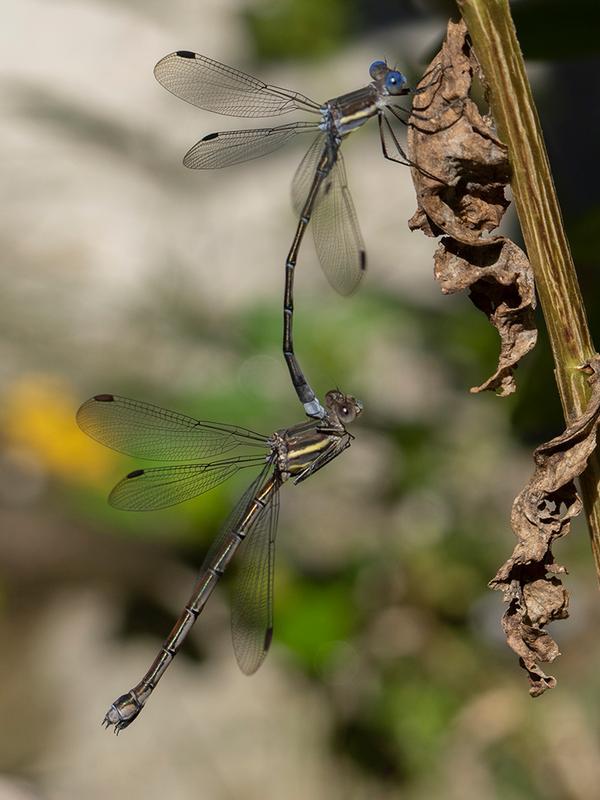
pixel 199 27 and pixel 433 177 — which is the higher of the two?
pixel 199 27

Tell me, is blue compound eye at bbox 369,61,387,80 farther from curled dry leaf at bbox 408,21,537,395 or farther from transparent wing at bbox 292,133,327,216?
curled dry leaf at bbox 408,21,537,395

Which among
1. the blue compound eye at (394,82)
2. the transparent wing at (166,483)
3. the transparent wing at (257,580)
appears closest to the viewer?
the blue compound eye at (394,82)

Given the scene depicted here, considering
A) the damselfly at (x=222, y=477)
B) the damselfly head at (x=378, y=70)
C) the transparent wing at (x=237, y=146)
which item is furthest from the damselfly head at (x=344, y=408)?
the damselfly head at (x=378, y=70)

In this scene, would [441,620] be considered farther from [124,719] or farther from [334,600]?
[124,719]

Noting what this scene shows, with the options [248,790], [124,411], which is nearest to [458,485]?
[248,790]

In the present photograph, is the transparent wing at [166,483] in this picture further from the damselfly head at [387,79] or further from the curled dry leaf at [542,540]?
the curled dry leaf at [542,540]

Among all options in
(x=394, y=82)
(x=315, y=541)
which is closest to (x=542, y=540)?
(x=394, y=82)
